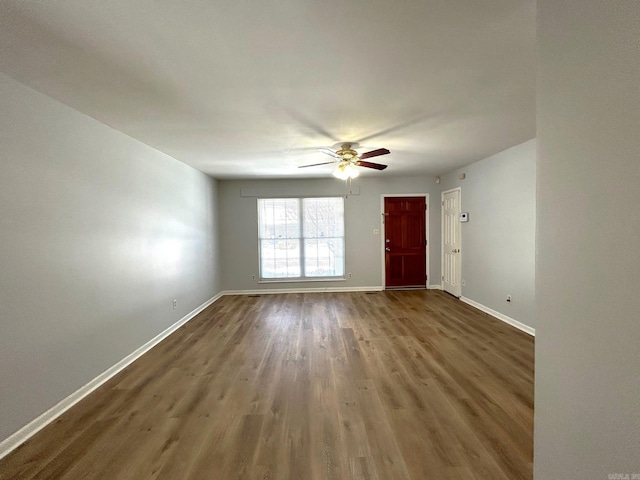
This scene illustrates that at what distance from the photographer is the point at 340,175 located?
3686 millimetres

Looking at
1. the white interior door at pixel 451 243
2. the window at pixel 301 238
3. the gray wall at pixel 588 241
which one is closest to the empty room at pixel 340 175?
the gray wall at pixel 588 241

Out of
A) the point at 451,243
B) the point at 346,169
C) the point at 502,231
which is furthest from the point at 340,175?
the point at 451,243

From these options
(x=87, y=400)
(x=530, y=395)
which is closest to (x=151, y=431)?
(x=87, y=400)

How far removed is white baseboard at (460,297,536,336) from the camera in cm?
374

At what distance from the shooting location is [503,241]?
4230 mm

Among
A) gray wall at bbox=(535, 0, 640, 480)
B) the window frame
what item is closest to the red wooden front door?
the window frame

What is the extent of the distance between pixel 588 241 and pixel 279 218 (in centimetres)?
573

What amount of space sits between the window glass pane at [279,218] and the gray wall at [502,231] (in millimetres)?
3368

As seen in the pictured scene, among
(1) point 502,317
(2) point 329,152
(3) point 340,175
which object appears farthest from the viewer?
(1) point 502,317

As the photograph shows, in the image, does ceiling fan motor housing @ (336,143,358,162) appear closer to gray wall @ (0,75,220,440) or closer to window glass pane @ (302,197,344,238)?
gray wall @ (0,75,220,440)

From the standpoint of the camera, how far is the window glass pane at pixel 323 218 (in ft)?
20.9

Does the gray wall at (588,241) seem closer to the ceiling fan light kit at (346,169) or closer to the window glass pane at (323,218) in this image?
the ceiling fan light kit at (346,169)

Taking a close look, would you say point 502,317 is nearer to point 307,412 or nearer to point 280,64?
point 307,412

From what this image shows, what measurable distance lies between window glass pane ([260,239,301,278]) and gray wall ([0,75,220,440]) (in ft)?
8.68
